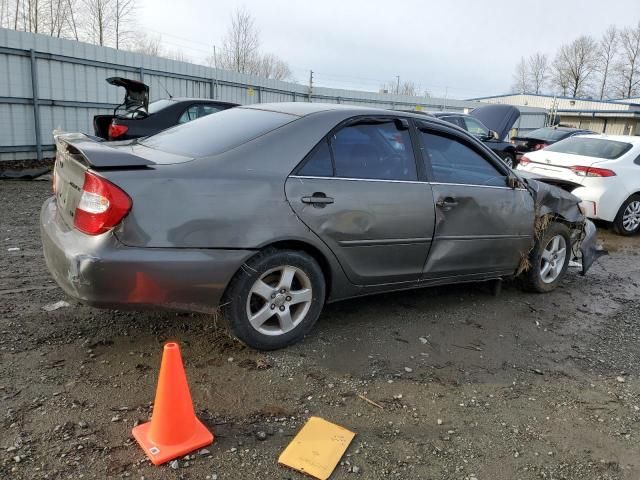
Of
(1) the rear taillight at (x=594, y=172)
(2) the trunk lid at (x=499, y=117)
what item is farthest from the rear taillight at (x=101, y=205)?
(2) the trunk lid at (x=499, y=117)

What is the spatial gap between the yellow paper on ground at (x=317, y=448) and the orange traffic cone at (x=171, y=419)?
16.5 inches

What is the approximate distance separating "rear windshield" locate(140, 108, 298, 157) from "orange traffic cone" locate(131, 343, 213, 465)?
52.9 inches

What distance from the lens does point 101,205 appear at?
2.86 meters

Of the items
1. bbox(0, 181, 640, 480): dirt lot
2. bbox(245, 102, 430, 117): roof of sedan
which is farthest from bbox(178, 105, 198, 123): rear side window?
bbox(245, 102, 430, 117): roof of sedan

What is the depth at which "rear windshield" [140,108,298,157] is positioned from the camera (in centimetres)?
338

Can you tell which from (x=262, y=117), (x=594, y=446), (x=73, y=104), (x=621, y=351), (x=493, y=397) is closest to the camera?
(x=594, y=446)

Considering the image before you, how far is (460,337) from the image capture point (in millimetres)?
4043

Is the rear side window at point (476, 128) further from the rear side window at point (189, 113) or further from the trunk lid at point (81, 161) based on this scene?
the trunk lid at point (81, 161)

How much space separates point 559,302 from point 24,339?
4.42 m

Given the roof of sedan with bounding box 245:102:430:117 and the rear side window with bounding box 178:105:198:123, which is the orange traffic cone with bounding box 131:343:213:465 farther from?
the rear side window with bounding box 178:105:198:123

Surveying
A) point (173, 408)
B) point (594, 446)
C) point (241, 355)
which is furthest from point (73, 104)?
point (594, 446)

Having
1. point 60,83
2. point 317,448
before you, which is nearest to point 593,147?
point 317,448

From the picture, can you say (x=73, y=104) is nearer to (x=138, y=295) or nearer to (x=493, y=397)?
(x=138, y=295)

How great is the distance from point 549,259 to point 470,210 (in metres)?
1.43
